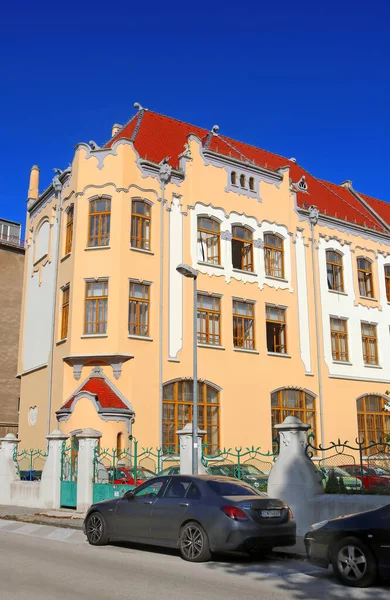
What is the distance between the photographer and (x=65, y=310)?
2697 cm

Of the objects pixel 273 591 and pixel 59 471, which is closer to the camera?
pixel 273 591

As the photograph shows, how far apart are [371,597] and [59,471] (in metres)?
13.3

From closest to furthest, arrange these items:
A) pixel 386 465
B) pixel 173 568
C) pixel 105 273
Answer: pixel 173 568 < pixel 386 465 < pixel 105 273

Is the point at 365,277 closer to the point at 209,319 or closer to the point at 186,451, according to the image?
the point at 209,319

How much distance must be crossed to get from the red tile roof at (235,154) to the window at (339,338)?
603 centimetres

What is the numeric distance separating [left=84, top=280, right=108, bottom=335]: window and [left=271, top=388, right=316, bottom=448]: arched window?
8.83 metres

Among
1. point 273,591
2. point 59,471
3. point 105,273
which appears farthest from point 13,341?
point 273,591

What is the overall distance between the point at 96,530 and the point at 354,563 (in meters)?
5.60

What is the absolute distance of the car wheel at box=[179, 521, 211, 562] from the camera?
10172 mm

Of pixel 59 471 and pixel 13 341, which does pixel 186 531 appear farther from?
pixel 13 341

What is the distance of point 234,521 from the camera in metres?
9.98

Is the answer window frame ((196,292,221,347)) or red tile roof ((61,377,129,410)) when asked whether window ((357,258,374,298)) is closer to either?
window frame ((196,292,221,347))

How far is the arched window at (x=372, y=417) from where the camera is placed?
3155 centimetres

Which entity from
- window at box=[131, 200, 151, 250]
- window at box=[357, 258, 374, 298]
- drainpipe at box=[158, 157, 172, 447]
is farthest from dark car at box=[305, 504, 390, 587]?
window at box=[357, 258, 374, 298]
